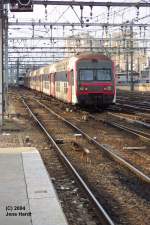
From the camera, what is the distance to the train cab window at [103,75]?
1106 inches

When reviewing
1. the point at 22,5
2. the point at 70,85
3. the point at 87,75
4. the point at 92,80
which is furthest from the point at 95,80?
the point at 22,5

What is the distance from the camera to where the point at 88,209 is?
7.95 meters

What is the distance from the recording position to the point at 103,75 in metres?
28.1

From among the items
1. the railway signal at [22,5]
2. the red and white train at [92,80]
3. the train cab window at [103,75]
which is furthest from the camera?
the train cab window at [103,75]

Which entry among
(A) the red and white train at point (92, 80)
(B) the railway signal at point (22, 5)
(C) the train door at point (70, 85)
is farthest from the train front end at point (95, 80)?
(B) the railway signal at point (22, 5)

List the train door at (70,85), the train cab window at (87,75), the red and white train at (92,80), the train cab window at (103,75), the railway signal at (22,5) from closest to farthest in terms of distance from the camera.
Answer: the railway signal at (22,5) < the red and white train at (92,80) < the train cab window at (87,75) < the train cab window at (103,75) < the train door at (70,85)

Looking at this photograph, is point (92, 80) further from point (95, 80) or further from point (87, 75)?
point (87, 75)

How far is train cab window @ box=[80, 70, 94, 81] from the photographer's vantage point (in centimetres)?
2783

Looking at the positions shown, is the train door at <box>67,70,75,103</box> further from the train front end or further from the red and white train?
the train front end

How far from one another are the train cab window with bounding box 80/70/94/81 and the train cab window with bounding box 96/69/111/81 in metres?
0.31

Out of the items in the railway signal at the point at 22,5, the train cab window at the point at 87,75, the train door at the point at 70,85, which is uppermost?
the railway signal at the point at 22,5

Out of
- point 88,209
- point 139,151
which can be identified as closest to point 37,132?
point 139,151

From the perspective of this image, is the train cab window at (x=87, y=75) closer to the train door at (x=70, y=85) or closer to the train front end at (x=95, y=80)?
the train front end at (x=95, y=80)

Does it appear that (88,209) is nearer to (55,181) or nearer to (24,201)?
(24,201)
